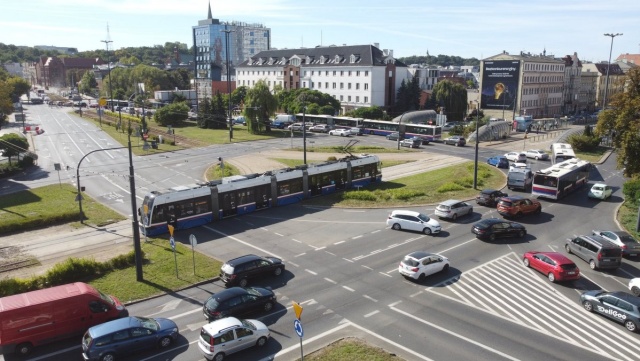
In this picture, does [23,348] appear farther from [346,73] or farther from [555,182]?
[346,73]

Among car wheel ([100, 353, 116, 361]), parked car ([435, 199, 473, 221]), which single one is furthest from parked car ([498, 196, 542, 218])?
car wheel ([100, 353, 116, 361])

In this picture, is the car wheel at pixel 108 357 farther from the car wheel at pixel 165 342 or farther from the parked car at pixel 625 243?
the parked car at pixel 625 243

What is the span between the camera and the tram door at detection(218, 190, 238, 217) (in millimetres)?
36281

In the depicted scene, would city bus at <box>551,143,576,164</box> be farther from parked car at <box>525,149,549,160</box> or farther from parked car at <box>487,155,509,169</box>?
parked car at <box>487,155,509,169</box>

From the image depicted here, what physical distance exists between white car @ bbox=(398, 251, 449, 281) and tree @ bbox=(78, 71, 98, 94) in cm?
17176

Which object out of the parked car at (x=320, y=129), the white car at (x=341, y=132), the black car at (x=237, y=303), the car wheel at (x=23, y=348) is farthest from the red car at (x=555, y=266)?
the parked car at (x=320, y=129)

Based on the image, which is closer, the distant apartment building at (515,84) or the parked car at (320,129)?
the parked car at (320,129)

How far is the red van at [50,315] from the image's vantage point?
1802 cm

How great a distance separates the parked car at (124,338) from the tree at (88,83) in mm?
172610

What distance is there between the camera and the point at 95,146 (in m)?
71.4

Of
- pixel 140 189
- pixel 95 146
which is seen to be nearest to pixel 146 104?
pixel 95 146

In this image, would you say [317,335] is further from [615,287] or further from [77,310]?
[615,287]

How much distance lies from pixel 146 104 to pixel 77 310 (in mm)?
115792

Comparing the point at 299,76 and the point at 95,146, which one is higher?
the point at 299,76
